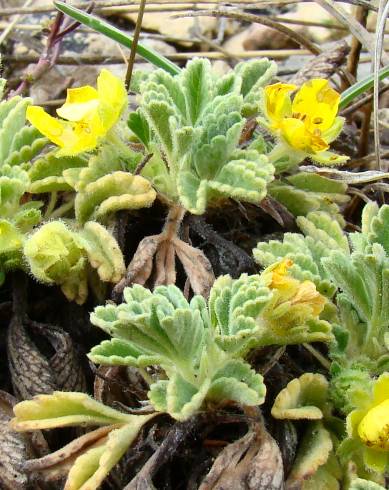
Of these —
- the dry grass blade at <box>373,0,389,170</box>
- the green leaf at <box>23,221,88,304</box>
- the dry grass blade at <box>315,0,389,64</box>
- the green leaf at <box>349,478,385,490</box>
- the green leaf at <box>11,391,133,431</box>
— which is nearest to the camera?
the green leaf at <box>349,478,385,490</box>

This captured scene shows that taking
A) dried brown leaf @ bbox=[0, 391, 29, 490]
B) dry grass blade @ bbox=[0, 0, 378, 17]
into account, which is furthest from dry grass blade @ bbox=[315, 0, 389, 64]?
dried brown leaf @ bbox=[0, 391, 29, 490]

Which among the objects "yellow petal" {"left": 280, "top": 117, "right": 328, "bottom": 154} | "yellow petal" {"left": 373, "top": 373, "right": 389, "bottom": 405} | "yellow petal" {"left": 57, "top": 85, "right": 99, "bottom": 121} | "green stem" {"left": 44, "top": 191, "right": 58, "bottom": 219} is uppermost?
"yellow petal" {"left": 57, "top": 85, "right": 99, "bottom": 121}

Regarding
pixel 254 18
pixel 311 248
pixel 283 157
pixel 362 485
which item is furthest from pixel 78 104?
pixel 362 485

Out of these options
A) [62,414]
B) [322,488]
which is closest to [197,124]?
[62,414]

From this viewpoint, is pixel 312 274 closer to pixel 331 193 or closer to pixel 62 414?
pixel 331 193

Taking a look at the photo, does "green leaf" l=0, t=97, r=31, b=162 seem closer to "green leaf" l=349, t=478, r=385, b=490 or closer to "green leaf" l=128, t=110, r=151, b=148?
"green leaf" l=128, t=110, r=151, b=148

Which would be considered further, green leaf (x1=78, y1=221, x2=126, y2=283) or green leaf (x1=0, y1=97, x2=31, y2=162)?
green leaf (x1=0, y1=97, x2=31, y2=162)
